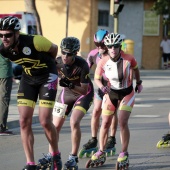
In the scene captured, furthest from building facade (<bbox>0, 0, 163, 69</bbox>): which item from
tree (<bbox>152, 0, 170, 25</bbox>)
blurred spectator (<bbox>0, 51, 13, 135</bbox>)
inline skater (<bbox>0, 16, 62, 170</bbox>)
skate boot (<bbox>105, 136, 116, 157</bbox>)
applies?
inline skater (<bbox>0, 16, 62, 170</bbox>)

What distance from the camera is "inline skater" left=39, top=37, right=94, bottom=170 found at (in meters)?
8.99

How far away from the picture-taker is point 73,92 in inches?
374

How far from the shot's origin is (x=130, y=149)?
1090 cm

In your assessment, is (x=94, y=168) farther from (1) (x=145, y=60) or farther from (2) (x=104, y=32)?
(1) (x=145, y=60)

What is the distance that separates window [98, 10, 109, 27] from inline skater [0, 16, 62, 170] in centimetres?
2879

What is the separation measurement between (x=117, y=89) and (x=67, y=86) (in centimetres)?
104

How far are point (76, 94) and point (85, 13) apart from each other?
89.6 ft

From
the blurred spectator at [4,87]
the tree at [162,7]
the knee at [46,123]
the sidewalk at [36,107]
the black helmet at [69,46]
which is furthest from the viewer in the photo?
the tree at [162,7]

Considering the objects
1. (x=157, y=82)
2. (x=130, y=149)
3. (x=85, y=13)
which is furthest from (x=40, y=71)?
(x=85, y=13)

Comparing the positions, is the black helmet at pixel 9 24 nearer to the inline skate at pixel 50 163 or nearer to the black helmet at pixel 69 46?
the black helmet at pixel 69 46

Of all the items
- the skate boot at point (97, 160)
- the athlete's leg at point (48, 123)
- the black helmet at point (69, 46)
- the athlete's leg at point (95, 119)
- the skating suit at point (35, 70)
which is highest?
the black helmet at point (69, 46)

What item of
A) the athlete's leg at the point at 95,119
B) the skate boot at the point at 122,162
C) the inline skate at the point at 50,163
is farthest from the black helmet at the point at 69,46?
the athlete's leg at the point at 95,119

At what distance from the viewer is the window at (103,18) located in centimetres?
3716

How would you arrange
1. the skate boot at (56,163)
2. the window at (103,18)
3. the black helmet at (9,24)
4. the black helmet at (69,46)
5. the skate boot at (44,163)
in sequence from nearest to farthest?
the black helmet at (9,24) → the skate boot at (56,163) → the skate boot at (44,163) → the black helmet at (69,46) → the window at (103,18)
